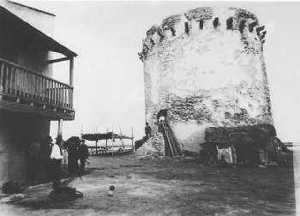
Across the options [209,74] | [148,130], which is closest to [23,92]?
[209,74]

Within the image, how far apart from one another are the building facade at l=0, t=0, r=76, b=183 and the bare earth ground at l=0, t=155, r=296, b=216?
167cm

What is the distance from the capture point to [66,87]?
10477mm

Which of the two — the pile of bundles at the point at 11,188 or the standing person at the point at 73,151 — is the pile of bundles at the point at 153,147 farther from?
the pile of bundles at the point at 11,188

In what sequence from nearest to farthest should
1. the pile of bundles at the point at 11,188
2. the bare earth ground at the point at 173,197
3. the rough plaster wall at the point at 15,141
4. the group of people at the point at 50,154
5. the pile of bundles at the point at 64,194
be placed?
the bare earth ground at the point at 173,197 < the pile of bundles at the point at 64,194 < the pile of bundles at the point at 11,188 < the group of people at the point at 50,154 < the rough plaster wall at the point at 15,141

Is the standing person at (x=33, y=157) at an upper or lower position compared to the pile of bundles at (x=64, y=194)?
upper

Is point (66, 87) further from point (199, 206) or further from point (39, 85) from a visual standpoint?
point (199, 206)

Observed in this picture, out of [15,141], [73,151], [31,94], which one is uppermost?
[31,94]

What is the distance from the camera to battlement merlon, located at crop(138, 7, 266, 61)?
17.7 metres

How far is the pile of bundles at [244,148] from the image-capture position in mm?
13070

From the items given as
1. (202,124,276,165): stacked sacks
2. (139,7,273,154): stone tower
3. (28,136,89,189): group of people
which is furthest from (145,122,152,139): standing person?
(28,136,89,189): group of people

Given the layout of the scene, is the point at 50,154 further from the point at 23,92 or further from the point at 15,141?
the point at 23,92

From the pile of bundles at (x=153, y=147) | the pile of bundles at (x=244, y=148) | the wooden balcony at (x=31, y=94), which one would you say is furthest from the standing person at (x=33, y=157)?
the pile of bundles at (x=153, y=147)

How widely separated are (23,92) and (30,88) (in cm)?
46

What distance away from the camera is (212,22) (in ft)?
58.2
